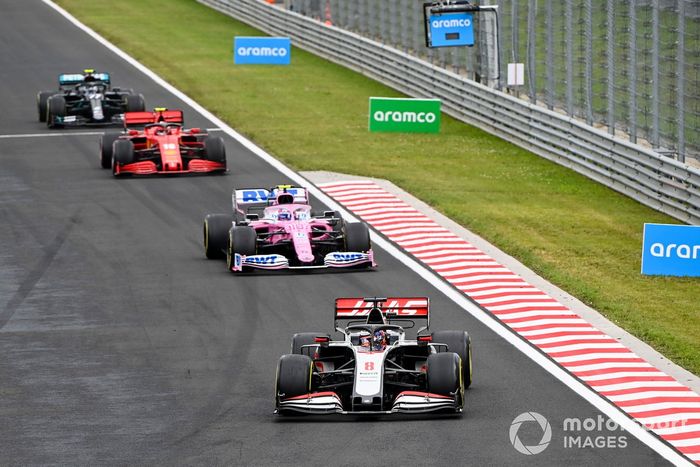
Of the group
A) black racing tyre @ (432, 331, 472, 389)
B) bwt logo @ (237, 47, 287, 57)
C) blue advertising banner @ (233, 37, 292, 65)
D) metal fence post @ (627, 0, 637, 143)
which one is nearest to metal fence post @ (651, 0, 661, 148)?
metal fence post @ (627, 0, 637, 143)

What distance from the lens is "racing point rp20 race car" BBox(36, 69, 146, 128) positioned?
3756 centimetres

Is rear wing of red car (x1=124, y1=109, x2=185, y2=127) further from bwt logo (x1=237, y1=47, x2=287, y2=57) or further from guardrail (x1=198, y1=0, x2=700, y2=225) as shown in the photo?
bwt logo (x1=237, y1=47, x2=287, y2=57)

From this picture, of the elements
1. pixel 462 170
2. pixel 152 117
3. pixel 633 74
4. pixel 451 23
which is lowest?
pixel 462 170

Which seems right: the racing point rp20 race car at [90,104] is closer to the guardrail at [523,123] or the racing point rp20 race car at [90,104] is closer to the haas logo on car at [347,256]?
the guardrail at [523,123]

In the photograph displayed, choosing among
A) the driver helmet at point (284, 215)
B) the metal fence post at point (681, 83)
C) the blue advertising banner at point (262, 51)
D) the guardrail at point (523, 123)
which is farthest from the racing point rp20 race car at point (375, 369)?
the blue advertising banner at point (262, 51)

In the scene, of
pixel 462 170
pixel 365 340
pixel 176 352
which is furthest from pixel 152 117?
pixel 365 340

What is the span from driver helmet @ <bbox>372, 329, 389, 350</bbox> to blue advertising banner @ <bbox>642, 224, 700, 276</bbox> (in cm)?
690

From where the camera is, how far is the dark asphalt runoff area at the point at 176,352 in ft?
47.6

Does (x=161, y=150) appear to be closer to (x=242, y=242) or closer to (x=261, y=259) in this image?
(x=242, y=242)

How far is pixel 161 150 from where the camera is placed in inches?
1230

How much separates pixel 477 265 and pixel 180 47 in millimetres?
31695

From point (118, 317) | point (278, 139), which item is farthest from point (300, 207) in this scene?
point (278, 139)

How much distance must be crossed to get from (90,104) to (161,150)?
23.8 ft

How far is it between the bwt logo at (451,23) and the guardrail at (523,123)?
1.56 meters
